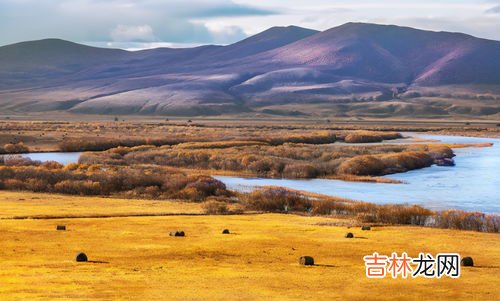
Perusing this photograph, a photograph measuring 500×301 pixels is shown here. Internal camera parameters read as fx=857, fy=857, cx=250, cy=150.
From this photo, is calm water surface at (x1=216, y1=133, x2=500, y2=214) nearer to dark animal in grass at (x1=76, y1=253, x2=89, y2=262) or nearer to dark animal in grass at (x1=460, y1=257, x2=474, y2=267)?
dark animal in grass at (x1=460, y1=257, x2=474, y2=267)

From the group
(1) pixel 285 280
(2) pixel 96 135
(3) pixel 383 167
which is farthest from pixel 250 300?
(2) pixel 96 135

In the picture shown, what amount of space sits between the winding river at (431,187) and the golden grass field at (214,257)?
1140cm

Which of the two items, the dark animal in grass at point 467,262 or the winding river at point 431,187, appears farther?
the winding river at point 431,187

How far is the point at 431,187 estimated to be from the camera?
63281 millimetres

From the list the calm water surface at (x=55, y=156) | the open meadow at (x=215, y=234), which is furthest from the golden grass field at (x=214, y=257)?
the calm water surface at (x=55, y=156)

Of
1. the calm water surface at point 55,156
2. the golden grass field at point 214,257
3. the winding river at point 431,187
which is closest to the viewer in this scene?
the golden grass field at point 214,257

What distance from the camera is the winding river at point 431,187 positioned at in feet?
179

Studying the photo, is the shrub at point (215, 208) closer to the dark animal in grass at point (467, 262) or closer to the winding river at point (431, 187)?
the winding river at point (431, 187)

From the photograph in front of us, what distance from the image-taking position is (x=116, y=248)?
111 ft

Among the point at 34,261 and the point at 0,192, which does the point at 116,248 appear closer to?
the point at 34,261

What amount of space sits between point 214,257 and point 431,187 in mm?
34512

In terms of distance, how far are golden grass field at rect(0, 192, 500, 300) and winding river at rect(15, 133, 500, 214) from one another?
37.4 ft

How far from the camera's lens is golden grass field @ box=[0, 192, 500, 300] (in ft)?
82.1

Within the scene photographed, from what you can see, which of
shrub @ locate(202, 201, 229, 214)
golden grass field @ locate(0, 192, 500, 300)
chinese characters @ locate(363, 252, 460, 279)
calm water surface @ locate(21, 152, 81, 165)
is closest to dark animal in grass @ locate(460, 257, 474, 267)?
chinese characters @ locate(363, 252, 460, 279)
